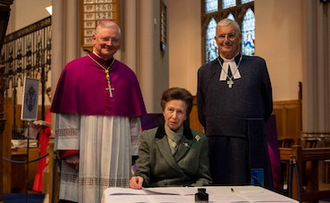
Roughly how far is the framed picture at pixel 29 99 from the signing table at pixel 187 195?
417cm

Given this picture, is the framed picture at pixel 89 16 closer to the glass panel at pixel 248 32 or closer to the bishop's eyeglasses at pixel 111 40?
the bishop's eyeglasses at pixel 111 40

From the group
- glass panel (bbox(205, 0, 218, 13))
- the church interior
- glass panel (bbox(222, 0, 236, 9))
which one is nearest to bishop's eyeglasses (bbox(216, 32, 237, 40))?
the church interior

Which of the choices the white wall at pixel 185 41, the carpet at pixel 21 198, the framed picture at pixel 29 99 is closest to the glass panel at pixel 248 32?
the white wall at pixel 185 41

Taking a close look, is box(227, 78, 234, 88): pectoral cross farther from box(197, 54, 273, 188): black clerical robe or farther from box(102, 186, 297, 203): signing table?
box(102, 186, 297, 203): signing table

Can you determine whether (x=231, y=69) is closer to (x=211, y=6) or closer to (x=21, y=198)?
(x=21, y=198)

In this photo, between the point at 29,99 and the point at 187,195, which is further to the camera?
the point at 29,99

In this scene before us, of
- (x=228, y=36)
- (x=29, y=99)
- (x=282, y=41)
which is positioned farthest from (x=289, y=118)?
(x=228, y=36)

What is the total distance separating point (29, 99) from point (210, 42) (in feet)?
33.5

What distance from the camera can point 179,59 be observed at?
16.5 m

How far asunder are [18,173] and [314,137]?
6.29 metres

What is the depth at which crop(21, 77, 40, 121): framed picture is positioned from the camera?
622 cm

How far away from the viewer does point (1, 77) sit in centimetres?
420

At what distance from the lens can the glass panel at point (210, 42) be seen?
51.9 ft

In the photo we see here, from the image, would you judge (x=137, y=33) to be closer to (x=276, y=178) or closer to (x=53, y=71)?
(x=53, y=71)
